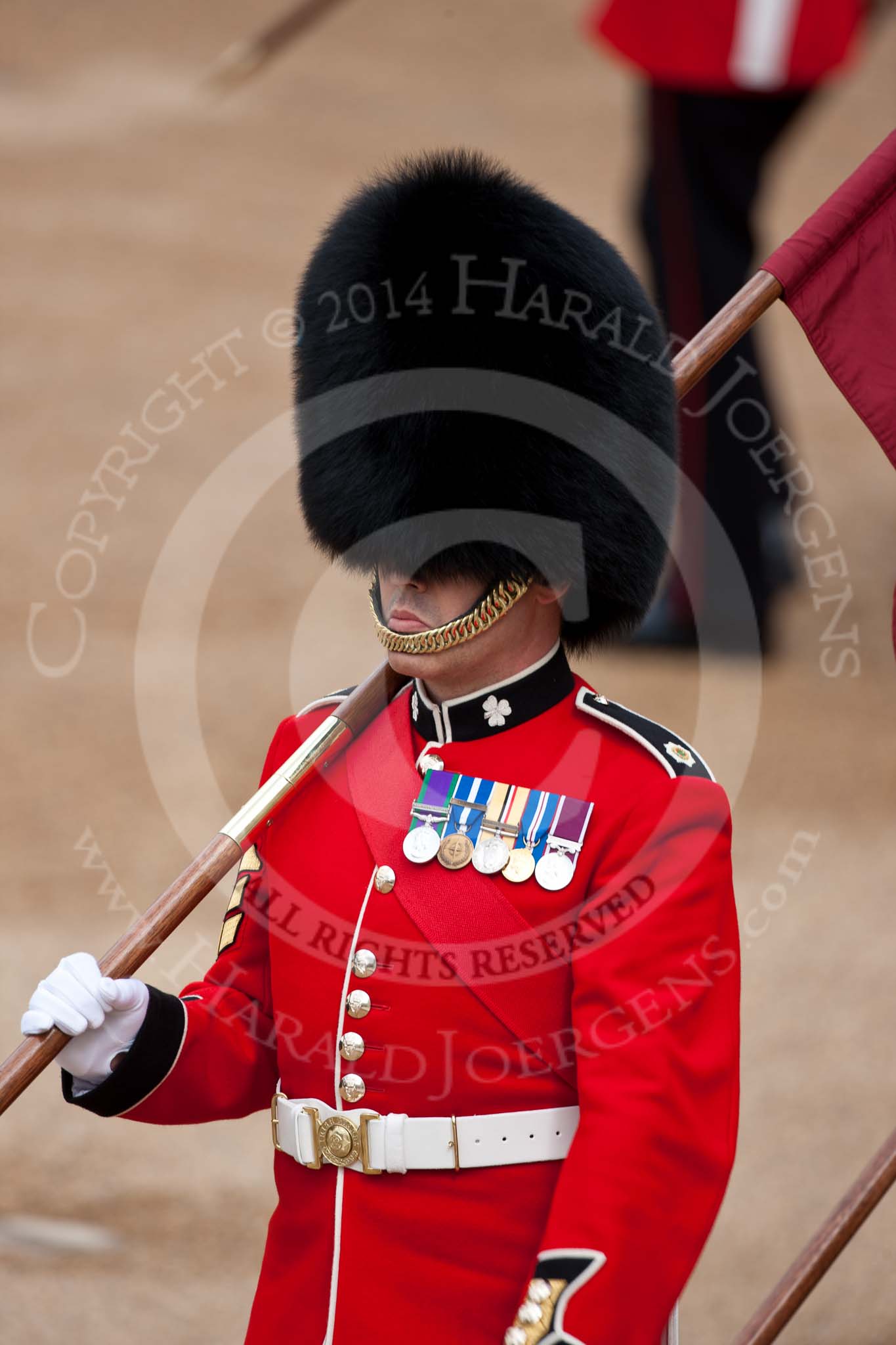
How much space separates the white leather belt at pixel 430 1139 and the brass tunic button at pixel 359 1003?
9cm

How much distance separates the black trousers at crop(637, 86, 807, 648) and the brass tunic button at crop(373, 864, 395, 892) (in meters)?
3.09

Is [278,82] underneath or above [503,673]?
above

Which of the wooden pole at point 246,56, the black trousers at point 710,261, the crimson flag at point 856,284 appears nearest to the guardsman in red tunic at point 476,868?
the crimson flag at point 856,284

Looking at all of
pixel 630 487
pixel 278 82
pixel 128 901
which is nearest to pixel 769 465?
pixel 128 901

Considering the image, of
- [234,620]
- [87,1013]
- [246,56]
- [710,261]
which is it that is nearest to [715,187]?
[710,261]

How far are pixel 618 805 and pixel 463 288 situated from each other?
489mm

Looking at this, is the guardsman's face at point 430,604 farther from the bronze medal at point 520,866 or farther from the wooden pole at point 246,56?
the wooden pole at point 246,56

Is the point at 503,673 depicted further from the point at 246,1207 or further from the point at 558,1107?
the point at 246,1207

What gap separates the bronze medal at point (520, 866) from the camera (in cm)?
160

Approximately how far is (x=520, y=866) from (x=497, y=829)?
50 millimetres

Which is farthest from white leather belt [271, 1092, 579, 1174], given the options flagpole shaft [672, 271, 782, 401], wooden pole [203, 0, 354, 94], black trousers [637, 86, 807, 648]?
wooden pole [203, 0, 354, 94]

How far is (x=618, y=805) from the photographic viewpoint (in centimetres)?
161

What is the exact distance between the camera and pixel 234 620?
5055mm

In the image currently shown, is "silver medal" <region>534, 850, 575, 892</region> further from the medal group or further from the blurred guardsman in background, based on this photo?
the blurred guardsman in background
